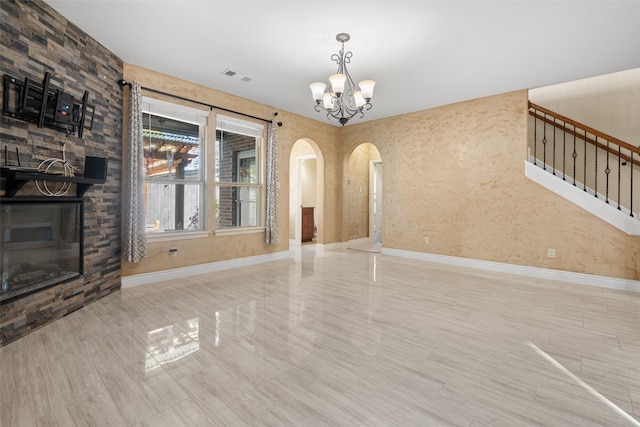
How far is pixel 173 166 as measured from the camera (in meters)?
4.43

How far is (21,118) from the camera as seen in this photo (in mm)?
2492

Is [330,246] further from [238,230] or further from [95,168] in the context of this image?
[95,168]

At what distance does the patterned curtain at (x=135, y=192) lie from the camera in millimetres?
3746

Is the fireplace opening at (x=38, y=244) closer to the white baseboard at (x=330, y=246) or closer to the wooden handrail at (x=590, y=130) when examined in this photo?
the white baseboard at (x=330, y=246)

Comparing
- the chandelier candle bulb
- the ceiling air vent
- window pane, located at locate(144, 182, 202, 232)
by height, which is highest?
the ceiling air vent

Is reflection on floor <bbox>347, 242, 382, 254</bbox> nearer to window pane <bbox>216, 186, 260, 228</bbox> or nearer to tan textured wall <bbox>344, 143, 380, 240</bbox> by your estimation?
tan textured wall <bbox>344, 143, 380, 240</bbox>

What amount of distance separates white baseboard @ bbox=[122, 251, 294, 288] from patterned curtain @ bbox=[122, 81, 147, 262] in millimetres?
333

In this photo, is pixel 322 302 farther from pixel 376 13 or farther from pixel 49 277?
pixel 376 13

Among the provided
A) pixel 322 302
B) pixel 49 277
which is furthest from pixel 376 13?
pixel 49 277

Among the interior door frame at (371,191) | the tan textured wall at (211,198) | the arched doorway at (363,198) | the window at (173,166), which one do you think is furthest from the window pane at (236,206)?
the interior door frame at (371,191)

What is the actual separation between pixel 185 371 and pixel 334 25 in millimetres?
3271

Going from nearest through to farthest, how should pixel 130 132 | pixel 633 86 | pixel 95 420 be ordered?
pixel 95 420
pixel 130 132
pixel 633 86

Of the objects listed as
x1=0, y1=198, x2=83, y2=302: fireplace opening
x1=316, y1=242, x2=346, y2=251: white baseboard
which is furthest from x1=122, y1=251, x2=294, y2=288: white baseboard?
x1=316, y1=242, x2=346, y2=251: white baseboard

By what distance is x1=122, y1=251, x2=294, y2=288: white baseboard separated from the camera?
12.9ft
